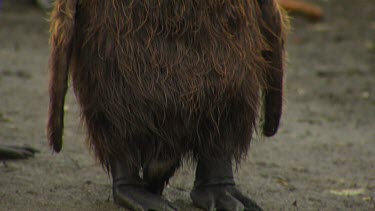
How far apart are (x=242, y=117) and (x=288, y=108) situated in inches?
112

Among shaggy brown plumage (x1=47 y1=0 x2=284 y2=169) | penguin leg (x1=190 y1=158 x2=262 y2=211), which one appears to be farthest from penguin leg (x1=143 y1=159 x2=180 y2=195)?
penguin leg (x1=190 y1=158 x2=262 y2=211)

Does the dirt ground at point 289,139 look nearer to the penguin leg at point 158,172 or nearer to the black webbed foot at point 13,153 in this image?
the black webbed foot at point 13,153

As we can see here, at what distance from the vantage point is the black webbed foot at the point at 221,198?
3.42 m

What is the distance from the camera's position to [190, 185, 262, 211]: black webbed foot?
3.42 m

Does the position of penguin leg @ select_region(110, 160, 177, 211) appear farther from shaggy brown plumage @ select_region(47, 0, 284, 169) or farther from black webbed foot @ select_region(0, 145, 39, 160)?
black webbed foot @ select_region(0, 145, 39, 160)

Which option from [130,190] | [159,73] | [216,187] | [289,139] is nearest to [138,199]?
[130,190]

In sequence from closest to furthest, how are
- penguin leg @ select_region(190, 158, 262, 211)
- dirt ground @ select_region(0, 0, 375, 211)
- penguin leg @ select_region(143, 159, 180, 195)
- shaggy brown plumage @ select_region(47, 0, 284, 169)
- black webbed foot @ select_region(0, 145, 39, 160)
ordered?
shaggy brown plumage @ select_region(47, 0, 284, 169) → penguin leg @ select_region(143, 159, 180, 195) → penguin leg @ select_region(190, 158, 262, 211) → dirt ground @ select_region(0, 0, 375, 211) → black webbed foot @ select_region(0, 145, 39, 160)

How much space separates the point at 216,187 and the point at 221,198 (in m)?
0.06

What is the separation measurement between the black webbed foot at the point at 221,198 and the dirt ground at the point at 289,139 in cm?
8

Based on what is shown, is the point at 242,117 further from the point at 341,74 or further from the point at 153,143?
the point at 341,74

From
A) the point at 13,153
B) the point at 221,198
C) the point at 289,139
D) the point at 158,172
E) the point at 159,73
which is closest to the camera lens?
the point at 159,73

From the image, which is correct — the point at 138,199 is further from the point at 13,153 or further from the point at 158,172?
the point at 13,153

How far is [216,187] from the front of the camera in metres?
3.50

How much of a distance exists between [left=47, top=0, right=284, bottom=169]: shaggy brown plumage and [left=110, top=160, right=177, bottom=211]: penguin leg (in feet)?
0.30
